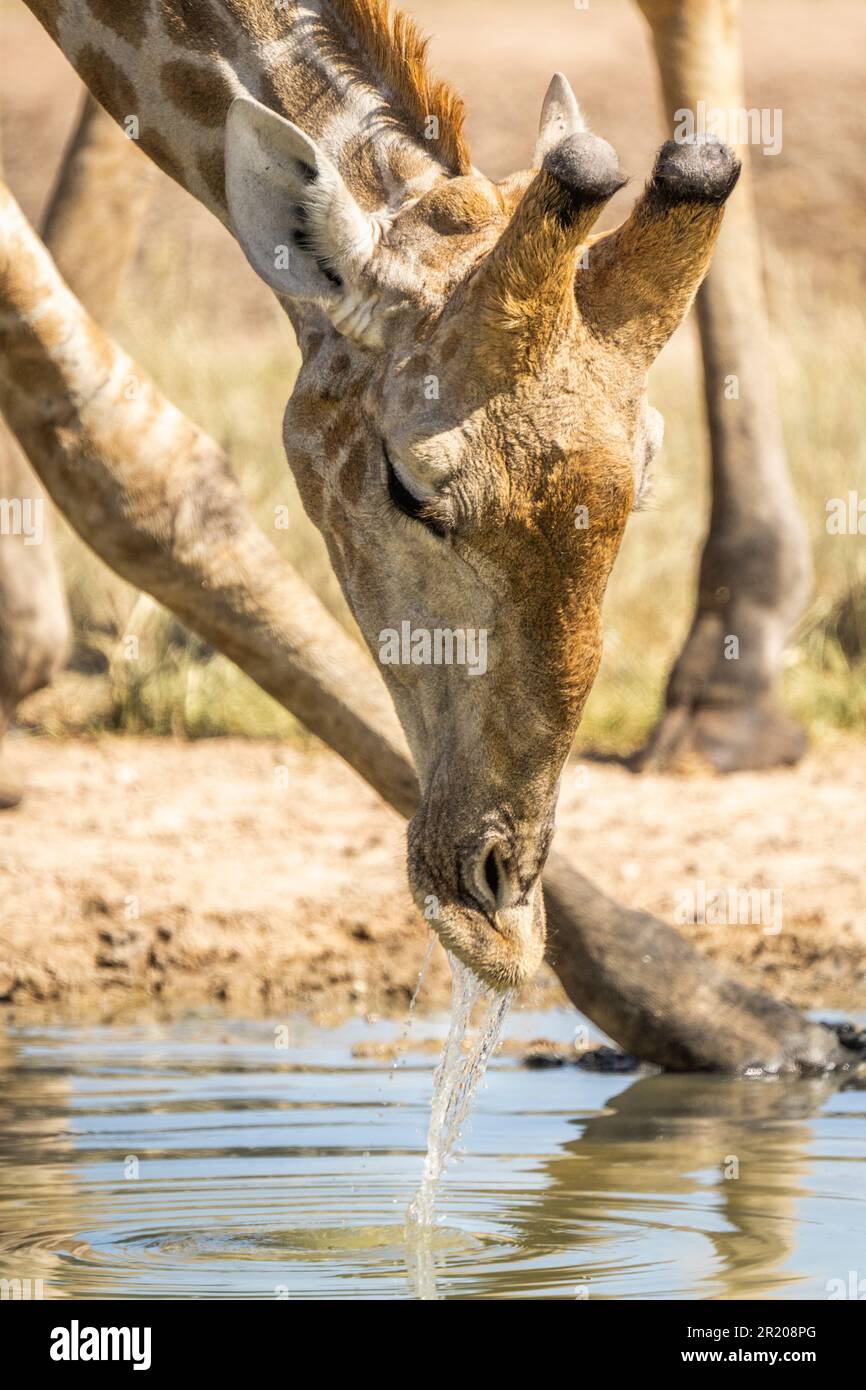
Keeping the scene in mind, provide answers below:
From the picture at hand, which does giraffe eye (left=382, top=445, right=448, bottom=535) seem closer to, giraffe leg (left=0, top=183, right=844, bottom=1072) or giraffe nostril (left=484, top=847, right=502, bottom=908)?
giraffe nostril (left=484, top=847, right=502, bottom=908)

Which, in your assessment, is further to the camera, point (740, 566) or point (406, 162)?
point (740, 566)

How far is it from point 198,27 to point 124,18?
24cm

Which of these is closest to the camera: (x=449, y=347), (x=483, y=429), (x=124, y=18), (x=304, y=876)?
(x=483, y=429)

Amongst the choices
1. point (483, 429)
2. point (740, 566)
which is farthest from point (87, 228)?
point (483, 429)

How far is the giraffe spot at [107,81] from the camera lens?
502 cm

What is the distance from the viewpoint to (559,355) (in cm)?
406

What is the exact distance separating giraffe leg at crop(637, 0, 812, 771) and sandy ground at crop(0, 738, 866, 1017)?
7.3 inches

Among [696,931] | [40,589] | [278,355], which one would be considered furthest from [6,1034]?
[278,355]

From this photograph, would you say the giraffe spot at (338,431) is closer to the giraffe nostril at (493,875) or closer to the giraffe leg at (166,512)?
the giraffe nostril at (493,875)

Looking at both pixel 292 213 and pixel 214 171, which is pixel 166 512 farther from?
pixel 292 213

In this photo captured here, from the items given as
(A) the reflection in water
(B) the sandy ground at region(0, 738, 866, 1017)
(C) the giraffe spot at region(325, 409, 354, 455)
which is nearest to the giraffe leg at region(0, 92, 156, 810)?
(B) the sandy ground at region(0, 738, 866, 1017)

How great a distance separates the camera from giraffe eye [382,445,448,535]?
13.8 ft

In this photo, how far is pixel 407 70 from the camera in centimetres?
462
